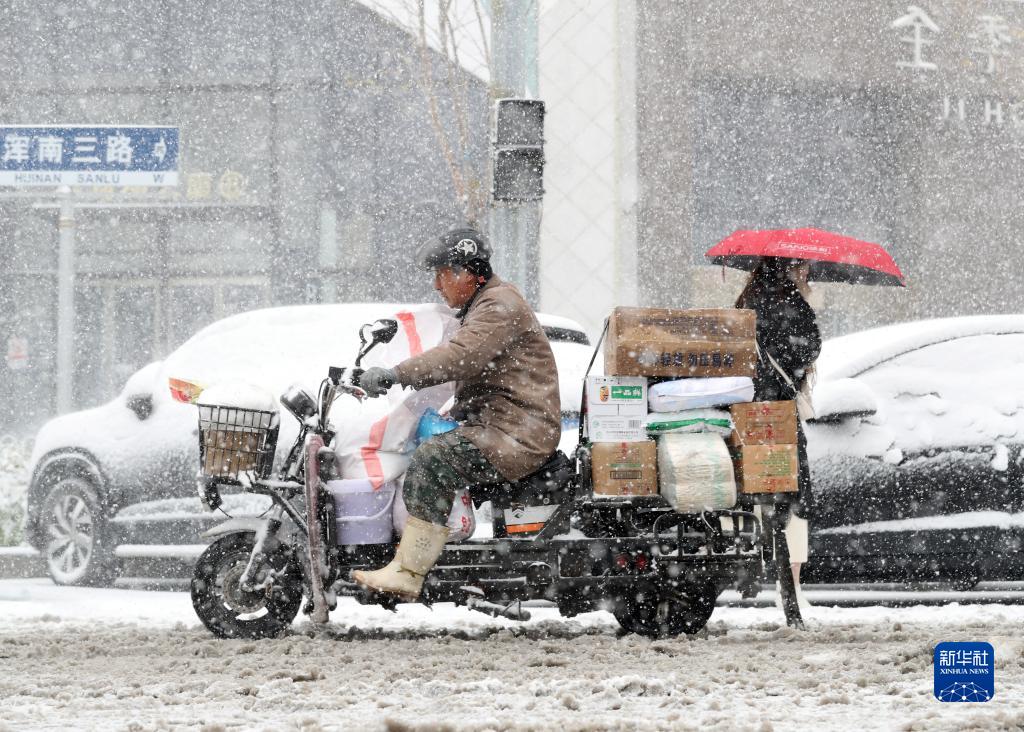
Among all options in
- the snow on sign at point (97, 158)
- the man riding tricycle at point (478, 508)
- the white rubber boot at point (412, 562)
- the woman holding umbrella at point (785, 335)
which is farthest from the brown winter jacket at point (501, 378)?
the snow on sign at point (97, 158)

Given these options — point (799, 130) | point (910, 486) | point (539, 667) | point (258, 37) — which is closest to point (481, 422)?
point (539, 667)

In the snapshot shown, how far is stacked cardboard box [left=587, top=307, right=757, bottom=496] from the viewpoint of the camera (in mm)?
→ 6324

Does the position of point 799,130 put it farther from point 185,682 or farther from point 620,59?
point 185,682

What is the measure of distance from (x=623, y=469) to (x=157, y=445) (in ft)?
12.4

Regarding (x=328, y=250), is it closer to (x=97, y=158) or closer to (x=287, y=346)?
(x=97, y=158)

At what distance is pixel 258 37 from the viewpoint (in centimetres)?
2062

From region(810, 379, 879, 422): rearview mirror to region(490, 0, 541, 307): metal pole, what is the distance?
4.19 metres

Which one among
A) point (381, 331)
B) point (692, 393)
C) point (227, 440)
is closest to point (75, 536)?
point (227, 440)

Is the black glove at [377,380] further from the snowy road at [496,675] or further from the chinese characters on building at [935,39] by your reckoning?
the chinese characters on building at [935,39]

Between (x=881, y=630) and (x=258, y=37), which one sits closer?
(x=881, y=630)

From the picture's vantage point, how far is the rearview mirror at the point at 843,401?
302 inches

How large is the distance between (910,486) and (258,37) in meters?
A: 14.8

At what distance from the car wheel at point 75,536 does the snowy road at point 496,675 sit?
155 centimetres

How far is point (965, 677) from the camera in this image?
469 centimetres
